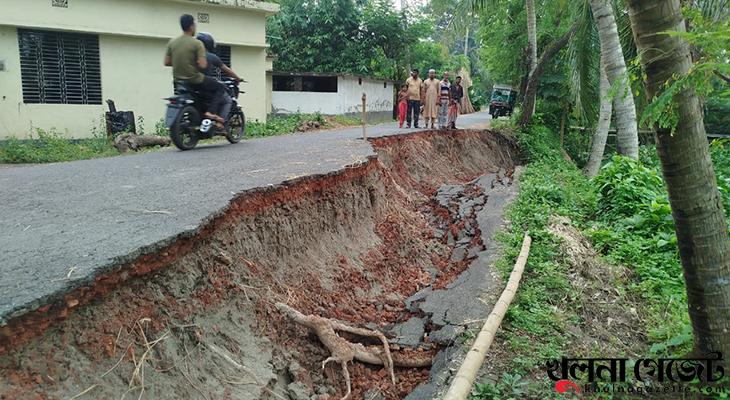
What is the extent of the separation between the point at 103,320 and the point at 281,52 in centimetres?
2572

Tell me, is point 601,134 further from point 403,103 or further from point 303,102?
point 303,102

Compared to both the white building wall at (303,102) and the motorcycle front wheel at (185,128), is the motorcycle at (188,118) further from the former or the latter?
the white building wall at (303,102)

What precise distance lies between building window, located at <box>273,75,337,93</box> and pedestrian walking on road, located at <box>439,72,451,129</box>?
377 inches

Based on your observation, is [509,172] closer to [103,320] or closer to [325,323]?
[325,323]

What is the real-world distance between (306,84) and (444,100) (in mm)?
10405

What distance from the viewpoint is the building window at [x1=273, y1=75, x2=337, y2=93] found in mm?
23641

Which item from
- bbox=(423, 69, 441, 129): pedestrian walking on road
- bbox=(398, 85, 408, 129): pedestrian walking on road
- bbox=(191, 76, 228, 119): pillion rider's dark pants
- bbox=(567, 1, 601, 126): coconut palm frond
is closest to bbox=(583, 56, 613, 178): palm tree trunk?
bbox=(567, 1, 601, 126): coconut palm frond

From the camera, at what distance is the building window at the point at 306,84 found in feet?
77.6

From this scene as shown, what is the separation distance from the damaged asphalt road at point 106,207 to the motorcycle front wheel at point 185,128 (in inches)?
10.3

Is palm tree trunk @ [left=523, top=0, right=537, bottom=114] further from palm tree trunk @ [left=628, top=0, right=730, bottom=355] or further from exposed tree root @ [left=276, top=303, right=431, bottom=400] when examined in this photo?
exposed tree root @ [left=276, top=303, right=431, bottom=400]

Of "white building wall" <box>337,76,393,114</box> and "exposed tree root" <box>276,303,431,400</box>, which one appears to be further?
"white building wall" <box>337,76,393,114</box>

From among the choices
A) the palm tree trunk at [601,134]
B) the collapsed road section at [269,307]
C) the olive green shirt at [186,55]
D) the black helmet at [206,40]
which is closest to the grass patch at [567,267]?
the collapsed road section at [269,307]

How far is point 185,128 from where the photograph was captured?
851 centimetres

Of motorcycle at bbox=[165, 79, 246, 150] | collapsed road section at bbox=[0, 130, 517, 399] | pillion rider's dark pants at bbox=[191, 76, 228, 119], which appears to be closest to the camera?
collapsed road section at bbox=[0, 130, 517, 399]
